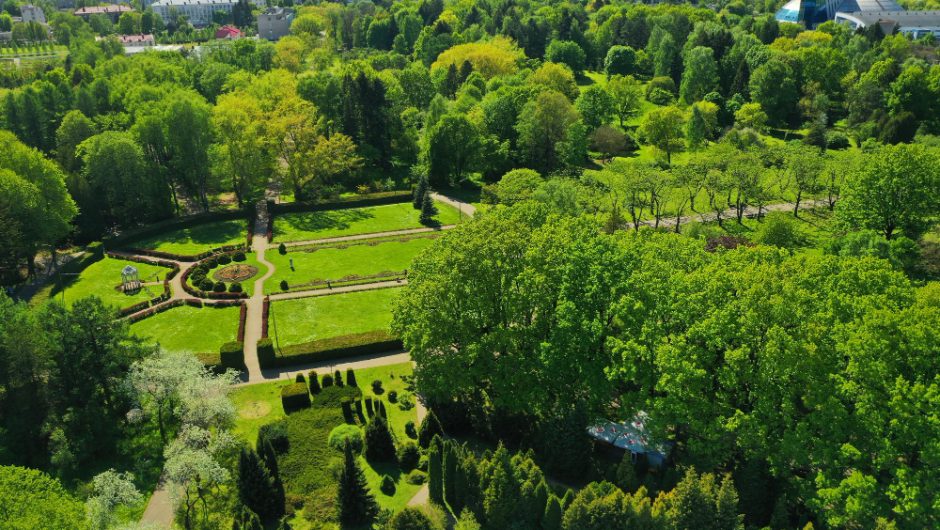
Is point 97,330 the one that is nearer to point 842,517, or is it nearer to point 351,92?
point 842,517

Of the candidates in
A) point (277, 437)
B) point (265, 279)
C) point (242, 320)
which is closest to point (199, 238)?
point (265, 279)

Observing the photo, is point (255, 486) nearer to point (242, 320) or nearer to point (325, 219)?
point (242, 320)

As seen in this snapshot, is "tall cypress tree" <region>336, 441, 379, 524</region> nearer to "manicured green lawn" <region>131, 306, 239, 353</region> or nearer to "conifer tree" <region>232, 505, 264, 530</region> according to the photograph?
"conifer tree" <region>232, 505, 264, 530</region>

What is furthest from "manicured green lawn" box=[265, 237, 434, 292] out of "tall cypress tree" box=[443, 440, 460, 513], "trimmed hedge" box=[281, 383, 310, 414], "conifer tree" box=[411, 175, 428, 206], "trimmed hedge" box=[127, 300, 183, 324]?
"tall cypress tree" box=[443, 440, 460, 513]

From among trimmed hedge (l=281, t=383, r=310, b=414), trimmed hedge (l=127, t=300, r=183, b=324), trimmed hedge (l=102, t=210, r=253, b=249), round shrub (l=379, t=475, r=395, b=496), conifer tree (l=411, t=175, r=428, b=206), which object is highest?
conifer tree (l=411, t=175, r=428, b=206)

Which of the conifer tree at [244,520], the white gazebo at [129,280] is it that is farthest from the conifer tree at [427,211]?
the conifer tree at [244,520]

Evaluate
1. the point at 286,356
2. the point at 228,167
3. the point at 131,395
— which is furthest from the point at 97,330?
the point at 228,167
